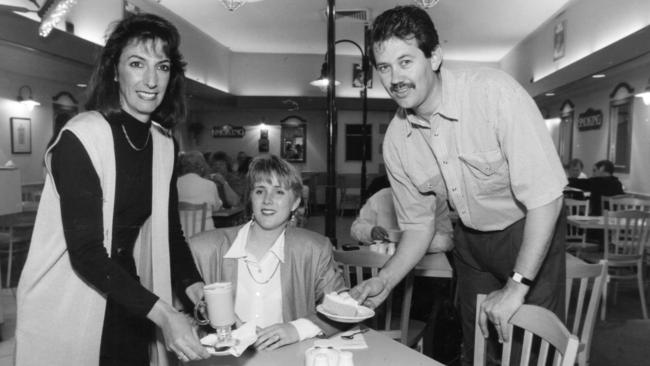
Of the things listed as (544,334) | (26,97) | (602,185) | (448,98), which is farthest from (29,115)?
(602,185)

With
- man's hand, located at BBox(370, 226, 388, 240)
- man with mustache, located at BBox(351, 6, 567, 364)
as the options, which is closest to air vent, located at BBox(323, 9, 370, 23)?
man's hand, located at BBox(370, 226, 388, 240)

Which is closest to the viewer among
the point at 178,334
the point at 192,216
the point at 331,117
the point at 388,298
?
the point at 178,334

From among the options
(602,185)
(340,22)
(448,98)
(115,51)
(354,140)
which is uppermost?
(340,22)

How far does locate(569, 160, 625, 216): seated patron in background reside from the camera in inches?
271

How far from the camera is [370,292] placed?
1.65m

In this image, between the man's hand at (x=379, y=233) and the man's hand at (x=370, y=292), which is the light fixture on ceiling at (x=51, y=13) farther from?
the man's hand at (x=370, y=292)

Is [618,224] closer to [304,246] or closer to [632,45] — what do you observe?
[632,45]

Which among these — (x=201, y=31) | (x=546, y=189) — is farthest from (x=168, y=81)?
(x=201, y=31)

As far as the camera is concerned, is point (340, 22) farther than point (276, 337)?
Yes

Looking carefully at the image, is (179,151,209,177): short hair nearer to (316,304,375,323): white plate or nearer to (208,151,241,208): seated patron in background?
(208,151,241,208): seated patron in background

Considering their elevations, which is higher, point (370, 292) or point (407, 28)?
point (407, 28)

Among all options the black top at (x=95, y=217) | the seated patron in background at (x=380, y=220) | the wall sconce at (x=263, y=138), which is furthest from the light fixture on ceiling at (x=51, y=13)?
the wall sconce at (x=263, y=138)

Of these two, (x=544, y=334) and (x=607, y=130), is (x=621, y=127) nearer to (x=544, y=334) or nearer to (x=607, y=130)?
(x=607, y=130)

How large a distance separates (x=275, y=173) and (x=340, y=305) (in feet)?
2.49
